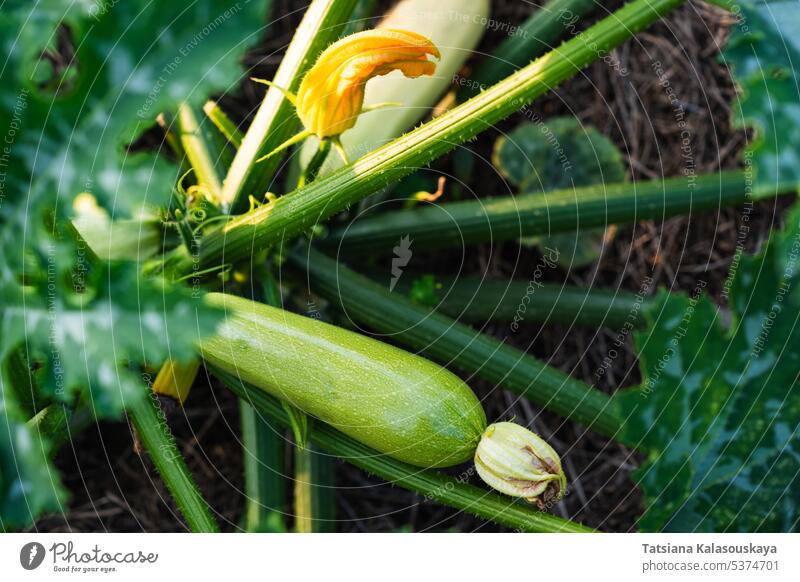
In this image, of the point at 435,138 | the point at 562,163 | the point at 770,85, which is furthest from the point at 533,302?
the point at 770,85

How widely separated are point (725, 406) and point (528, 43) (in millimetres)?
841

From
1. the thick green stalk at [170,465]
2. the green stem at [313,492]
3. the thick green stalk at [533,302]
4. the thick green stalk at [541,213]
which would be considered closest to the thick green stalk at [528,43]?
the thick green stalk at [541,213]

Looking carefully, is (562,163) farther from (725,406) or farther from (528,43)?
(725,406)

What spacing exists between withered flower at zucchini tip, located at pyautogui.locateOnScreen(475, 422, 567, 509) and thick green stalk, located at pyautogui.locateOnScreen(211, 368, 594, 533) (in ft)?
0.21

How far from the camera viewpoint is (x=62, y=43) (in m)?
1.81

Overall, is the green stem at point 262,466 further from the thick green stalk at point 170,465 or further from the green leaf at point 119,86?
the green leaf at point 119,86

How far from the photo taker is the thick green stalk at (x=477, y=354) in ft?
4.77

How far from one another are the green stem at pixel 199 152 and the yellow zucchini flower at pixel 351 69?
0.32 m

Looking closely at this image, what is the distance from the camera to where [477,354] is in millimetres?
1458

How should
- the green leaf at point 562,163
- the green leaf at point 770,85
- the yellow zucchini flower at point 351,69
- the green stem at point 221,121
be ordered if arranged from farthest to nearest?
1. the green leaf at point 562,163
2. the green stem at point 221,121
3. the yellow zucchini flower at point 351,69
4. the green leaf at point 770,85

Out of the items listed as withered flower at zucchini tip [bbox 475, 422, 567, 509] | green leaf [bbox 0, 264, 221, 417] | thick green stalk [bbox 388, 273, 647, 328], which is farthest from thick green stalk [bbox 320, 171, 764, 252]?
green leaf [bbox 0, 264, 221, 417]

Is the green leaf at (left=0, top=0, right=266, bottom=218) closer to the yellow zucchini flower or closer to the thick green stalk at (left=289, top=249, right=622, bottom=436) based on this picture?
the yellow zucchini flower
